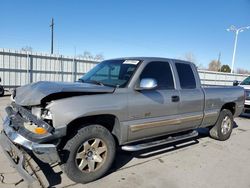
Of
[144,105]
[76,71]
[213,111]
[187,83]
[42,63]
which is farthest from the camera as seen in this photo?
[76,71]

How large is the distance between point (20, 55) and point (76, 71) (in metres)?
4.13

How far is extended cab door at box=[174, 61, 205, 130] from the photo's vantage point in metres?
4.77

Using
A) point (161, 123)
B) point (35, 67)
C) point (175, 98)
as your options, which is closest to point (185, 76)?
point (175, 98)

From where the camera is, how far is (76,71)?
17.6m

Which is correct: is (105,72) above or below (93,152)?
above

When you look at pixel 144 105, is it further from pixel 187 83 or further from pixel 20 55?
pixel 20 55

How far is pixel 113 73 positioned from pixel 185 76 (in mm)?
1649

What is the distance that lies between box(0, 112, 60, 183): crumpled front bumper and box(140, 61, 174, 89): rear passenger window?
6.65 feet

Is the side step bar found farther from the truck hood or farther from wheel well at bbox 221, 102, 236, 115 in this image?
wheel well at bbox 221, 102, 236, 115

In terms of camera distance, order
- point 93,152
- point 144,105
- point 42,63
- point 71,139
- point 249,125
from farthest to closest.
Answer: point 42,63 < point 249,125 < point 144,105 < point 93,152 < point 71,139

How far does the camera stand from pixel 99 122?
3.76 meters

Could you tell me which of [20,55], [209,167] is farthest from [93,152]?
[20,55]

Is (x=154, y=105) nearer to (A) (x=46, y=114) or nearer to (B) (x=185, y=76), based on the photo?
(B) (x=185, y=76)

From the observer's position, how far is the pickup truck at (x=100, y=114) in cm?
314
